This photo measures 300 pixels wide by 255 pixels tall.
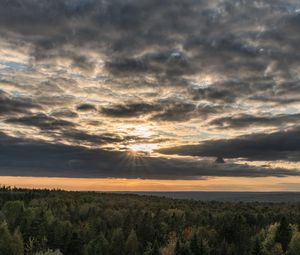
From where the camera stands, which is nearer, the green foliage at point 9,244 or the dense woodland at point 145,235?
the green foliage at point 9,244

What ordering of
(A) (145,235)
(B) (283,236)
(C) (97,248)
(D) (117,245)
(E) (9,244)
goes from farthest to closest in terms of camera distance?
1. (A) (145,235)
2. (B) (283,236)
3. (D) (117,245)
4. (C) (97,248)
5. (E) (9,244)

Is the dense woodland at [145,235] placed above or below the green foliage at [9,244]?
below

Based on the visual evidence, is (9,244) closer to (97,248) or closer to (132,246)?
(97,248)

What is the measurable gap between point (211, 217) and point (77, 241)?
2346cm

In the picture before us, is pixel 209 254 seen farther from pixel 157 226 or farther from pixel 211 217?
pixel 211 217

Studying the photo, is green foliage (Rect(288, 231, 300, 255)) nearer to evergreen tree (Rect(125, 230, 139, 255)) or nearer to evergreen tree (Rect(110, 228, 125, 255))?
evergreen tree (Rect(125, 230, 139, 255))

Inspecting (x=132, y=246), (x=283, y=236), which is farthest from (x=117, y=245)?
(x=283, y=236)

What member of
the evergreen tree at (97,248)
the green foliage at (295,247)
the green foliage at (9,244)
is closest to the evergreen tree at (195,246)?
the evergreen tree at (97,248)

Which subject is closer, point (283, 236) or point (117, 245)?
point (117, 245)

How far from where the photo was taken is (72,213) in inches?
2425

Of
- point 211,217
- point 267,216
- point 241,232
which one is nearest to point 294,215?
point 267,216

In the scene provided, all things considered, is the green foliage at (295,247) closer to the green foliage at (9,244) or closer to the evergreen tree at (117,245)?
the evergreen tree at (117,245)

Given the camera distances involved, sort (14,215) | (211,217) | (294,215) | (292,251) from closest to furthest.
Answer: (292,251) → (14,215) → (211,217) → (294,215)

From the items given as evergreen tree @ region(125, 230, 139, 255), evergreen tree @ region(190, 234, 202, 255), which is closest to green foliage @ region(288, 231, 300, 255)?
evergreen tree @ region(190, 234, 202, 255)
